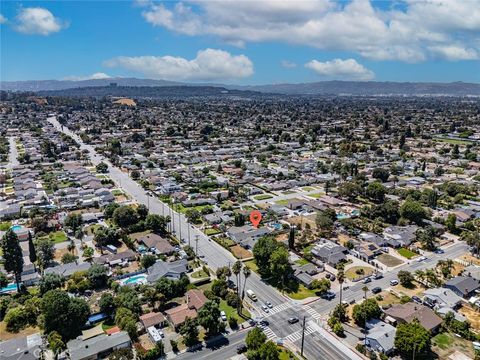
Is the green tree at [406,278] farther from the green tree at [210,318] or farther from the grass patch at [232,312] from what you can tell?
the green tree at [210,318]

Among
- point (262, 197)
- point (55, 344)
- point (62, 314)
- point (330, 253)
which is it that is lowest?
point (330, 253)

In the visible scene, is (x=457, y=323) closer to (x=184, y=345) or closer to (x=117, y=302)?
(x=184, y=345)

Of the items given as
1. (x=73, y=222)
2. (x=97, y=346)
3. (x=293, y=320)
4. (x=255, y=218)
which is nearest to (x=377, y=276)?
(x=293, y=320)

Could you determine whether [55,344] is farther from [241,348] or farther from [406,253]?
[406,253]

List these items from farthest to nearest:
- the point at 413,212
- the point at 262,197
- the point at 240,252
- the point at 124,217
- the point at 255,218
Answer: the point at 262,197 < the point at 255,218 < the point at 413,212 < the point at 124,217 < the point at 240,252

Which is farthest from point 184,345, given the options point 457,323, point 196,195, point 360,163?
point 360,163

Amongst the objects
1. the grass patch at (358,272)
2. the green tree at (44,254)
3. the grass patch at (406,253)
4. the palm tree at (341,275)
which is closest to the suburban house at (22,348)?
the green tree at (44,254)

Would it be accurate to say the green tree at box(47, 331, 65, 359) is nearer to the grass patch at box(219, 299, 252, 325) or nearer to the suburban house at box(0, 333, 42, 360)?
the suburban house at box(0, 333, 42, 360)
